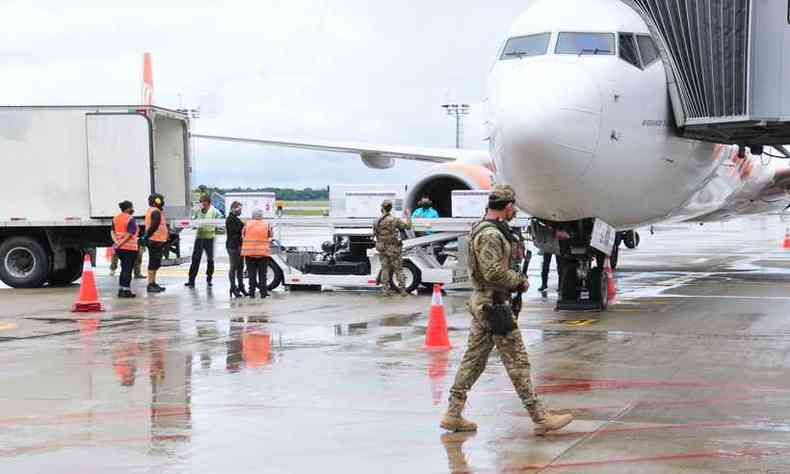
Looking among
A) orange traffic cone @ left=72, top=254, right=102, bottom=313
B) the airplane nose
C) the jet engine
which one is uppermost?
the airplane nose

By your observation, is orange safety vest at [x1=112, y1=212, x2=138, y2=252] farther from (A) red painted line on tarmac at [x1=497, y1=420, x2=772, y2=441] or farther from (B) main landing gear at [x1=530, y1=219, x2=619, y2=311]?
(A) red painted line on tarmac at [x1=497, y1=420, x2=772, y2=441]

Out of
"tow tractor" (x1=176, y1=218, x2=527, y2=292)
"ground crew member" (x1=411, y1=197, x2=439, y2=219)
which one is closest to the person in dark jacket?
"tow tractor" (x1=176, y1=218, x2=527, y2=292)

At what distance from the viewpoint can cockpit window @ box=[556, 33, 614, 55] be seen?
1406cm

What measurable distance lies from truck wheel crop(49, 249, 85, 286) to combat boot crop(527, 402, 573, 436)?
15465 millimetres

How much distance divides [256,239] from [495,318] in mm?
10681

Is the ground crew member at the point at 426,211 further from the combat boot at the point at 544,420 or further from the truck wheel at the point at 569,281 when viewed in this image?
the combat boot at the point at 544,420

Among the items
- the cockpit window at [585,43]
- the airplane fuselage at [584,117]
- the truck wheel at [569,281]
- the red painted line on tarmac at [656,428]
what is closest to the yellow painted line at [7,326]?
the airplane fuselage at [584,117]

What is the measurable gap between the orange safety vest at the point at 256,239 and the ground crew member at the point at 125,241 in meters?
1.86

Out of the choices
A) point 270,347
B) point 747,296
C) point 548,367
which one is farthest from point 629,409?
point 747,296

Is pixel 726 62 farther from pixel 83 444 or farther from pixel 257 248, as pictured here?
pixel 83 444

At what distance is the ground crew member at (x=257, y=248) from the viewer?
17.9 m

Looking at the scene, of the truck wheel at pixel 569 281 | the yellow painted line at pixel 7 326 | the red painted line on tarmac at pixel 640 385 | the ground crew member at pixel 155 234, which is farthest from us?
the ground crew member at pixel 155 234

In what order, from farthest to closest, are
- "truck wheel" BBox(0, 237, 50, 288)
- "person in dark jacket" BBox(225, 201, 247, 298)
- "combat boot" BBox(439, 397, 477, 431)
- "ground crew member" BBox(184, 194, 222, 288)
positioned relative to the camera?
"ground crew member" BBox(184, 194, 222, 288), "truck wheel" BBox(0, 237, 50, 288), "person in dark jacket" BBox(225, 201, 247, 298), "combat boot" BBox(439, 397, 477, 431)

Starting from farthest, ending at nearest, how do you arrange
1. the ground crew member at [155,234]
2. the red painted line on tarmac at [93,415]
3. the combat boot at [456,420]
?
the ground crew member at [155,234]
the red painted line on tarmac at [93,415]
the combat boot at [456,420]
